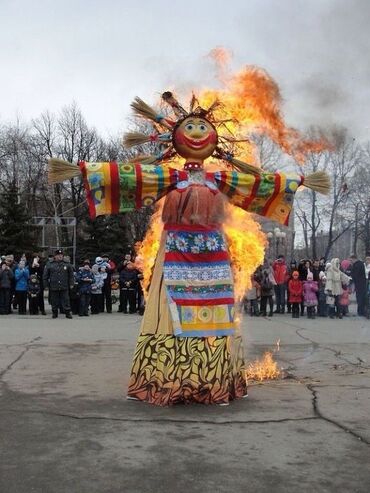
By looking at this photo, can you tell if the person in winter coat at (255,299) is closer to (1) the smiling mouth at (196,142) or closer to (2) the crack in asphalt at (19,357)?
(2) the crack in asphalt at (19,357)

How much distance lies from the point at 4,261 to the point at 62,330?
5047 millimetres

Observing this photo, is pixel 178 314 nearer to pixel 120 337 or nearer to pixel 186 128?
pixel 186 128

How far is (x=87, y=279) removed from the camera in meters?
14.5

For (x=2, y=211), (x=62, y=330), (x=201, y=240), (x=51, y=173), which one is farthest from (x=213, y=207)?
(x=2, y=211)

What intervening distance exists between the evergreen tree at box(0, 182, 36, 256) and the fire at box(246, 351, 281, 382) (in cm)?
2238

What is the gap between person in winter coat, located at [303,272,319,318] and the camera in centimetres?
1467

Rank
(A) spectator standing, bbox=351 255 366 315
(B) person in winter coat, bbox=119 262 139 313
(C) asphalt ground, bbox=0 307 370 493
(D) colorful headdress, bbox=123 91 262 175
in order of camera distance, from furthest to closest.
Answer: (A) spectator standing, bbox=351 255 366 315 < (B) person in winter coat, bbox=119 262 139 313 < (D) colorful headdress, bbox=123 91 262 175 < (C) asphalt ground, bbox=0 307 370 493

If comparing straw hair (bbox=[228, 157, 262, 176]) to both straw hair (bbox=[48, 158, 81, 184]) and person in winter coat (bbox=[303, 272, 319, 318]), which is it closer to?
straw hair (bbox=[48, 158, 81, 184])

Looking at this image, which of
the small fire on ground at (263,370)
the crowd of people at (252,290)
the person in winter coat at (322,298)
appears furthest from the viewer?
the person in winter coat at (322,298)

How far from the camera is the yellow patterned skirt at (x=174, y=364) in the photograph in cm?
506

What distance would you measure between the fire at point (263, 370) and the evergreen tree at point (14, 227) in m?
22.4

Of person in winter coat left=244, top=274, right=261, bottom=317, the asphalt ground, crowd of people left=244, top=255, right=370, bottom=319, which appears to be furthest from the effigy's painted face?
person in winter coat left=244, top=274, right=261, bottom=317

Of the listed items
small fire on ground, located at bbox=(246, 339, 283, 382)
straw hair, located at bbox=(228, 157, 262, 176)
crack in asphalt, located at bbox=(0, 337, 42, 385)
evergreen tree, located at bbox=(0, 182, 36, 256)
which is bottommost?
small fire on ground, located at bbox=(246, 339, 283, 382)

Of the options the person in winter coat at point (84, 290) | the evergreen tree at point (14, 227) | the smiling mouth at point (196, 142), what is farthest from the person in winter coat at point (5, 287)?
the evergreen tree at point (14, 227)
